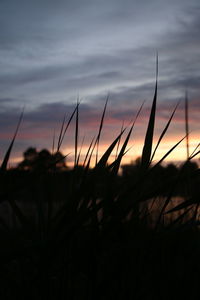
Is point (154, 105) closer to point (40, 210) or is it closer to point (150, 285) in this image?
point (40, 210)

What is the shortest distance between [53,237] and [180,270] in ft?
2.26

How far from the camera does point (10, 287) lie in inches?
44.4

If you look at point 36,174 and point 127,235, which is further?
point 127,235

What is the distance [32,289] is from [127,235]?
299 mm

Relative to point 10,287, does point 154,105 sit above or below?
above

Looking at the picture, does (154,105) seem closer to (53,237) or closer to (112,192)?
(112,192)

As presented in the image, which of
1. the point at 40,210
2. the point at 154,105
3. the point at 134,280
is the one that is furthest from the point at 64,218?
the point at 154,105

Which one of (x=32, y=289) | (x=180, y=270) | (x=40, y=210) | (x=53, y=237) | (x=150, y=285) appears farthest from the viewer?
(x=180, y=270)

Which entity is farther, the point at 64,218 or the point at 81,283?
the point at 81,283

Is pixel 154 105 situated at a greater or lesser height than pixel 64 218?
greater

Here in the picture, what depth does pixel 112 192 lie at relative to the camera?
1.04 metres

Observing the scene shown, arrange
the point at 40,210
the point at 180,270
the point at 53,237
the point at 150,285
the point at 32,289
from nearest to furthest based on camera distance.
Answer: the point at 53,237 < the point at 32,289 < the point at 40,210 < the point at 150,285 < the point at 180,270

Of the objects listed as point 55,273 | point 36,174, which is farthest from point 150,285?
point 36,174

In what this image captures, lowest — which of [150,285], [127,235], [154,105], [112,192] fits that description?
[150,285]
